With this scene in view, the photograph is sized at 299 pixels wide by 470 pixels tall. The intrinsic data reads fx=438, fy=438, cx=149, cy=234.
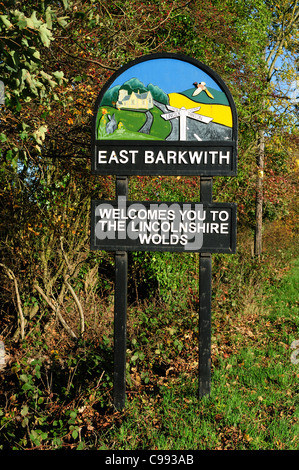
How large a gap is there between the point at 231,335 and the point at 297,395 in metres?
1.96

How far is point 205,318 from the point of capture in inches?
186

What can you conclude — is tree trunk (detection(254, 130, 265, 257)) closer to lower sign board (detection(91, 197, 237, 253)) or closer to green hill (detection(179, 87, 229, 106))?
green hill (detection(179, 87, 229, 106))

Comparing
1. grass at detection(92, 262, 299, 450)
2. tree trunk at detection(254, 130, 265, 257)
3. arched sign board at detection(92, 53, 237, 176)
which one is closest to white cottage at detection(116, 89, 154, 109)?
arched sign board at detection(92, 53, 237, 176)

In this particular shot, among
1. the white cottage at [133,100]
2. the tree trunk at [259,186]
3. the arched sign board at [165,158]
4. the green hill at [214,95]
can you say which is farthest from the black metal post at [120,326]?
the tree trunk at [259,186]

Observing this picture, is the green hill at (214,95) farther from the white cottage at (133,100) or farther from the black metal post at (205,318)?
the black metal post at (205,318)

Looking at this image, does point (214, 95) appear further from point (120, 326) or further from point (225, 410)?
point (225, 410)

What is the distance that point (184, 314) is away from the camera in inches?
279

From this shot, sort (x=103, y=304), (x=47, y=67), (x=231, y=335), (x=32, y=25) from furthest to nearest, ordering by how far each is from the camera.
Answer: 1. (x=103, y=304)
2. (x=231, y=335)
3. (x=47, y=67)
4. (x=32, y=25)

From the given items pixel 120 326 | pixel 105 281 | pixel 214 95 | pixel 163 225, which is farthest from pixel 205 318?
pixel 105 281

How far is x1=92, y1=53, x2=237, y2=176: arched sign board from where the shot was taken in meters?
4.68

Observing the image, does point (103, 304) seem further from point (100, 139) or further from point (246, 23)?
point (246, 23)

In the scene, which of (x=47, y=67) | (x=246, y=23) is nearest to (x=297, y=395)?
(x=47, y=67)

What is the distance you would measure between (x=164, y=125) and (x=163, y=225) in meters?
1.08

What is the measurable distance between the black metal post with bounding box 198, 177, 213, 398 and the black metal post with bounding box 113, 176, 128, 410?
0.82 metres
